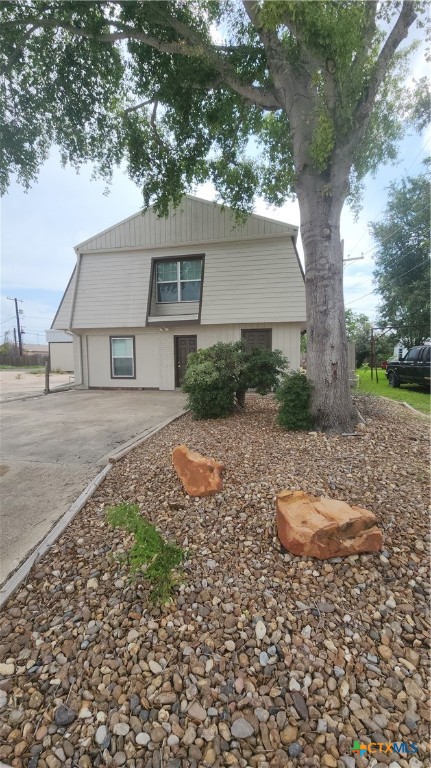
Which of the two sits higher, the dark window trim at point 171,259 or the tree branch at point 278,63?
the tree branch at point 278,63

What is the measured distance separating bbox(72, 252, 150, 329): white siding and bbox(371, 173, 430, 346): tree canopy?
1316cm

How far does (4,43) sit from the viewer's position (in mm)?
5797

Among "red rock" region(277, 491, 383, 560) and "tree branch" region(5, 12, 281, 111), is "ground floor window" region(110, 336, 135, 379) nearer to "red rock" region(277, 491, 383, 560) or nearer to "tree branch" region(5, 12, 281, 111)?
"tree branch" region(5, 12, 281, 111)

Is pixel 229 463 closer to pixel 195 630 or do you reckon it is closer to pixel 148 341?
pixel 195 630

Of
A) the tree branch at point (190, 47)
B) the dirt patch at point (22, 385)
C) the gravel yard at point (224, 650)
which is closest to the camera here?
the gravel yard at point (224, 650)

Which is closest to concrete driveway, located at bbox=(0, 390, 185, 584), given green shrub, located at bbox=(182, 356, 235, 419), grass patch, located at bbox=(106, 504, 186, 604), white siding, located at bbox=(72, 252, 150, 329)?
grass patch, located at bbox=(106, 504, 186, 604)

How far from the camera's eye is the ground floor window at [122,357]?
12215 millimetres

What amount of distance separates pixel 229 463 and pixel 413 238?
1940cm

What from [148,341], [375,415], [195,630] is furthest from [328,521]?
[148,341]

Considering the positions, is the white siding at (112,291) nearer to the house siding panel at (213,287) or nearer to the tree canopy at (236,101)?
the house siding panel at (213,287)

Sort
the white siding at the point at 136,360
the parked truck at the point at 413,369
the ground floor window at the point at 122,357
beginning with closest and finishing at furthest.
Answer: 1. the parked truck at the point at 413,369
2. the white siding at the point at 136,360
3. the ground floor window at the point at 122,357

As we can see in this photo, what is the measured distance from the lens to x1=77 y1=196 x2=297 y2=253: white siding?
10.4m

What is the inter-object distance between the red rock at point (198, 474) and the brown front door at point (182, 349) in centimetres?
833

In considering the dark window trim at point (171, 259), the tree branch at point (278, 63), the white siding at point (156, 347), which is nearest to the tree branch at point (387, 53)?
the tree branch at point (278, 63)
